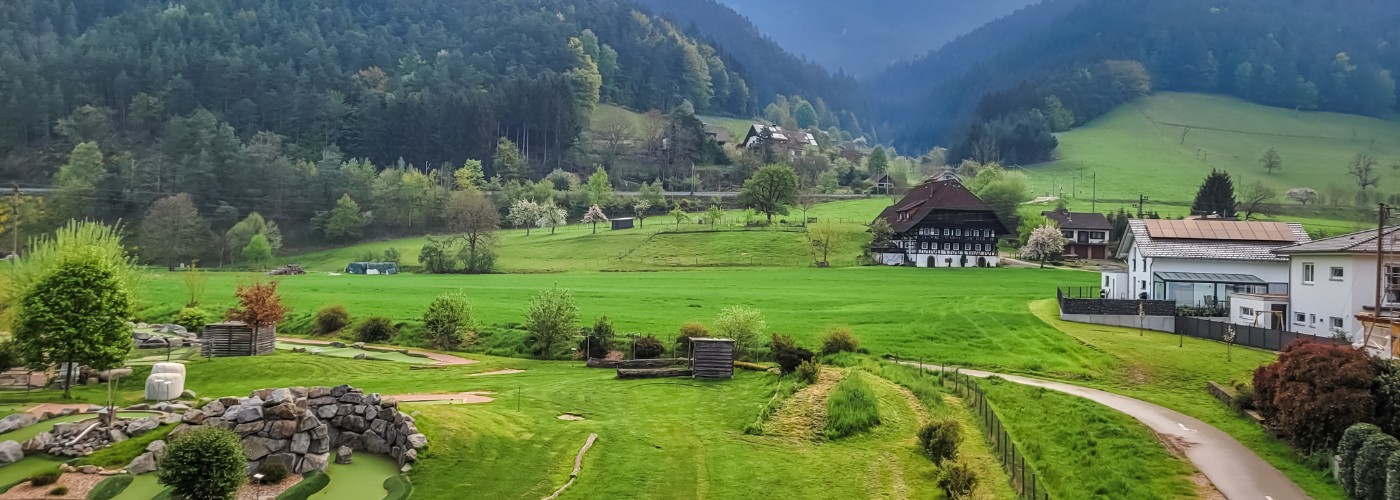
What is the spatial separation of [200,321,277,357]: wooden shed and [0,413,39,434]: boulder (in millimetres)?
18806

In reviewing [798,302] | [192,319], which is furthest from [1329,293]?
[192,319]

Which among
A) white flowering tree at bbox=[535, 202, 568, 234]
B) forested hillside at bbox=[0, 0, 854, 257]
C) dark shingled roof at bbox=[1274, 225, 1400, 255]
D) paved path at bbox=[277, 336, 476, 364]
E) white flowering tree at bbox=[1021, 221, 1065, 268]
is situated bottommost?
paved path at bbox=[277, 336, 476, 364]

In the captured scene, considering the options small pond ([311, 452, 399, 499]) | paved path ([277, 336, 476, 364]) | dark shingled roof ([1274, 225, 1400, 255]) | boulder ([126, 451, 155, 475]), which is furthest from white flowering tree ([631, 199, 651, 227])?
boulder ([126, 451, 155, 475])

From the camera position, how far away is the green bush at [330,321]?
51594mm

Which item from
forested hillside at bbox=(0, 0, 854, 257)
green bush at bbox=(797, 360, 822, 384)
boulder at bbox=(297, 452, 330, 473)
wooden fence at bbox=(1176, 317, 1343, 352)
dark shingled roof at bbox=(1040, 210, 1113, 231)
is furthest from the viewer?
forested hillside at bbox=(0, 0, 854, 257)

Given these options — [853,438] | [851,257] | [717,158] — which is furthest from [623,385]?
[717,158]

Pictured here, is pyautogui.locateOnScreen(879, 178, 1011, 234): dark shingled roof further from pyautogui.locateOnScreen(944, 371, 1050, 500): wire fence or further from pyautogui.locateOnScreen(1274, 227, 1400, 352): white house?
pyautogui.locateOnScreen(944, 371, 1050, 500): wire fence

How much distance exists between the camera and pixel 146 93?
160 m

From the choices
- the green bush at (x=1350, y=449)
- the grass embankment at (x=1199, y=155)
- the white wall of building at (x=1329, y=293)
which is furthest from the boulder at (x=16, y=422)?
the grass embankment at (x=1199, y=155)

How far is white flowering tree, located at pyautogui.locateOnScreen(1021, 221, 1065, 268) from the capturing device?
304ft

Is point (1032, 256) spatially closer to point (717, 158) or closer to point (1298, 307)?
point (1298, 307)

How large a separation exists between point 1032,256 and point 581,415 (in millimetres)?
81028

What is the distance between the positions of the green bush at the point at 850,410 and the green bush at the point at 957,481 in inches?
230

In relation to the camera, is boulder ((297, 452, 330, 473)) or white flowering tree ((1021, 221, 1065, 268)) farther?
white flowering tree ((1021, 221, 1065, 268))
